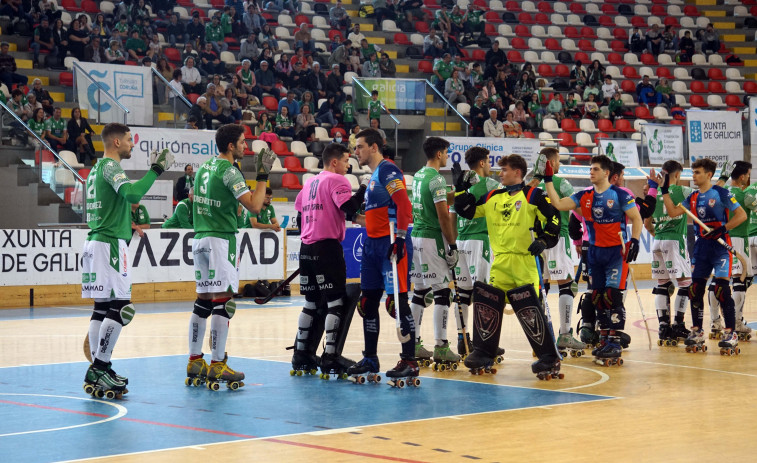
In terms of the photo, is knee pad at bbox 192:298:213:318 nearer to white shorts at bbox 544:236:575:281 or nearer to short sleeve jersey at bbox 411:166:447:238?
short sleeve jersey at bbox 411:166:447:238

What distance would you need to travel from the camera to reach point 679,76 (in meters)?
36.8

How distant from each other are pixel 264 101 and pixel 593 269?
57.6 ft

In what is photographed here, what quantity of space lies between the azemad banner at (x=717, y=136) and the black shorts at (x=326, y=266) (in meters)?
19.4

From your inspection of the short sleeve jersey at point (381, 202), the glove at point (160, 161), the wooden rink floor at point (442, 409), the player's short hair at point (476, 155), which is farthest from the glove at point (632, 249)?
→ the glove at point (160, 161)

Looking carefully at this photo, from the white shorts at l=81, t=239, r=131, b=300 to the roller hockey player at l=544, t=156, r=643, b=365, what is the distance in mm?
5000

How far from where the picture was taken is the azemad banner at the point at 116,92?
912 inches

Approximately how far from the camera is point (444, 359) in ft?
38.0

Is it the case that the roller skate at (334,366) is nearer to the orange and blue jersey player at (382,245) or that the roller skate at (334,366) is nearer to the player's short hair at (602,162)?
the orange and blue jersey player at (382,245)

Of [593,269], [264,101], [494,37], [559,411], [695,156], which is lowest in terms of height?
[559,411]

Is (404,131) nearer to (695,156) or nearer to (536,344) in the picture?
(695,156)

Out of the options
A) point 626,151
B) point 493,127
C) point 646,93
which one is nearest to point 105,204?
point 493,127

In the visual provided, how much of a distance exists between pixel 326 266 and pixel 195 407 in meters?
2.24

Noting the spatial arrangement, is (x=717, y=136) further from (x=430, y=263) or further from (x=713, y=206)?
(x=430, y=263)

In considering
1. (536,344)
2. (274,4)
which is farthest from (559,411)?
(274,4)
